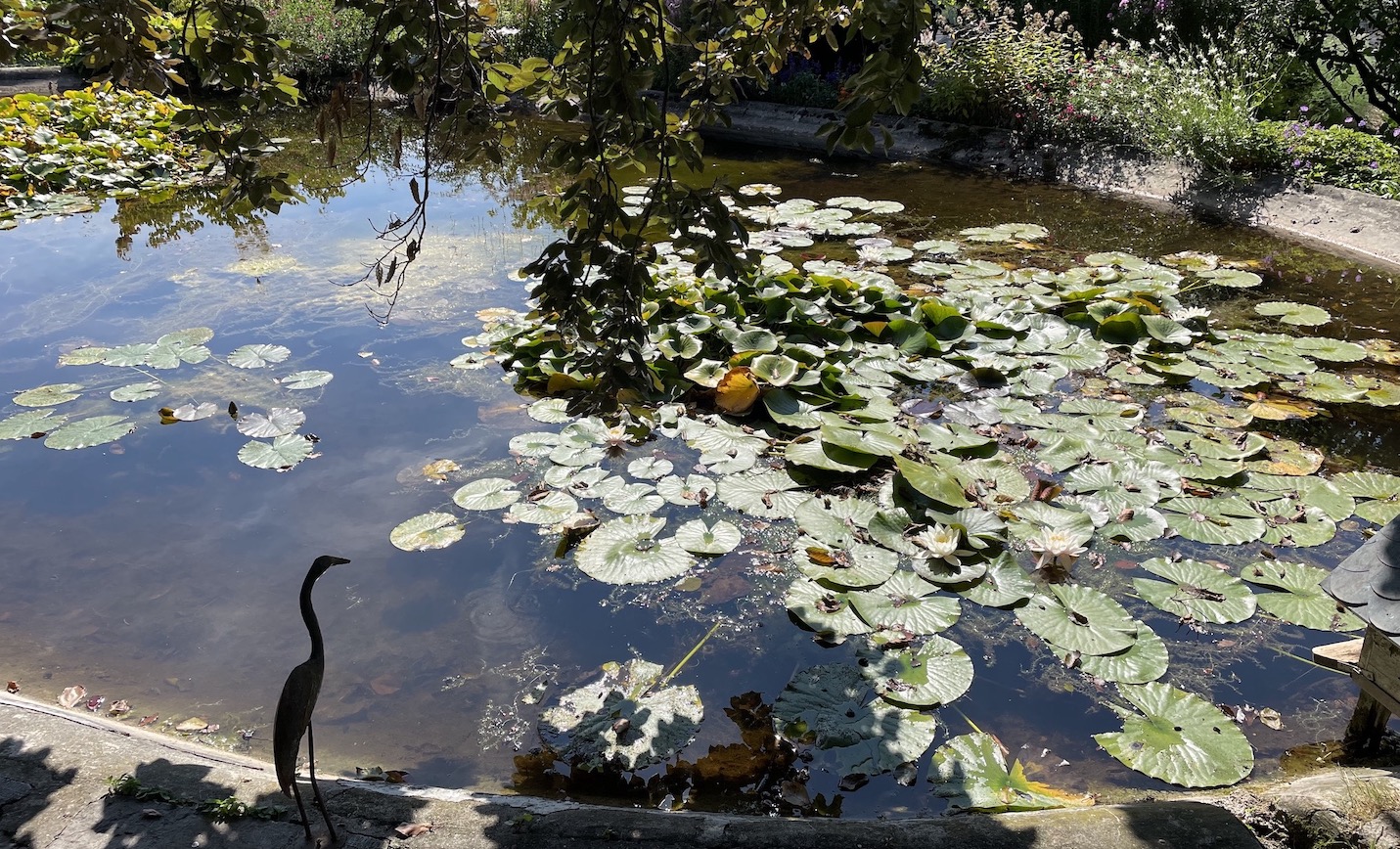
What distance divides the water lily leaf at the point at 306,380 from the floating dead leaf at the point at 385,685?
2330 millimetres

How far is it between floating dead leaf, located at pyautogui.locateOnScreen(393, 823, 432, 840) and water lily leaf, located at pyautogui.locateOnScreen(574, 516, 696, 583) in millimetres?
1299

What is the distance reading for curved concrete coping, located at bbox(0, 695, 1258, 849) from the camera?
1.95 m

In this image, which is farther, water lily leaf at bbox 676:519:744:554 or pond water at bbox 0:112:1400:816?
water lily leaf at bbox 676:519:744:554

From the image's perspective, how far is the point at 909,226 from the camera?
7145mm

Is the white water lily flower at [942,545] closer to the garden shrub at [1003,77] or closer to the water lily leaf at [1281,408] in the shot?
the water lily leaf at [1281,408]

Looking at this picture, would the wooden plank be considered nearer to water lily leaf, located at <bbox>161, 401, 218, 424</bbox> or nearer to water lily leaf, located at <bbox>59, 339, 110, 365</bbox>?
water lily leaf, located at <bbox>161, 401, 218, 424</bbox>

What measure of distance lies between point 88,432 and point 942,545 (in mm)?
3920

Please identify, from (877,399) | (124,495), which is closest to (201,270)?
(124,495)

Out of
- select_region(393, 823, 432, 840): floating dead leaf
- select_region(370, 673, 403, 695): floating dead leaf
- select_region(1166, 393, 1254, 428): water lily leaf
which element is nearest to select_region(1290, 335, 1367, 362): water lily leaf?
select_region(1166, 393, 1254, 428): water lily leaf

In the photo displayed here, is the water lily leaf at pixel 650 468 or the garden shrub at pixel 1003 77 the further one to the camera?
the garden shrub at pixel 1003 77

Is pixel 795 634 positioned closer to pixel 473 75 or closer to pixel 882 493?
pixel 882 493

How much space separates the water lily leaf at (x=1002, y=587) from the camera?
10.2 ft

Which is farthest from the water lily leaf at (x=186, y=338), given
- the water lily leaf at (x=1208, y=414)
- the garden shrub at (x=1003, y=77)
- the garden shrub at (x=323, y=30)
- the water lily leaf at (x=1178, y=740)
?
the garden shrub at (x=323, y=30)

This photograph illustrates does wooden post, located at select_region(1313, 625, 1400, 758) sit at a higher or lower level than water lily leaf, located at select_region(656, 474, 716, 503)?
higher
